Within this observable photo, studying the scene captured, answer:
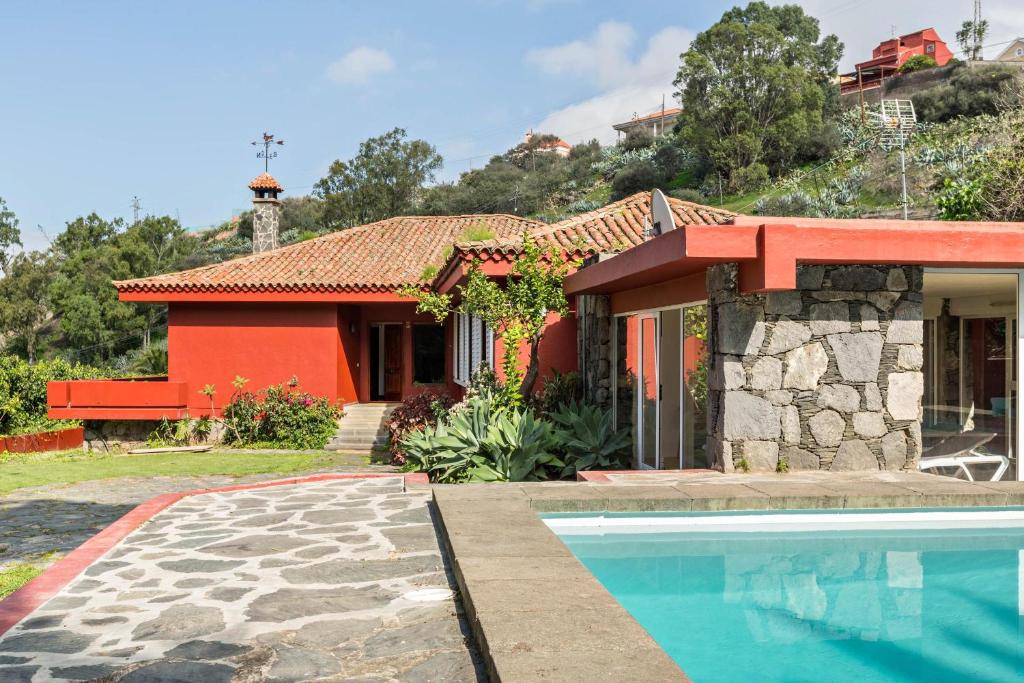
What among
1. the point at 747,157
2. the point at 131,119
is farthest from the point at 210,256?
the point at 747,157

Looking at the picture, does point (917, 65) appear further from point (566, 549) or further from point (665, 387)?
point (566, 549)

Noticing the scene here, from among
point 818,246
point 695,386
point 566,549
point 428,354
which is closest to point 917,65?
point 428,354

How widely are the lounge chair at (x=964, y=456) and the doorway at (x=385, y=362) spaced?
51.0 feet

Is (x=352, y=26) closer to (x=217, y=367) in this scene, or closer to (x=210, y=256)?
(x=217, y=367)

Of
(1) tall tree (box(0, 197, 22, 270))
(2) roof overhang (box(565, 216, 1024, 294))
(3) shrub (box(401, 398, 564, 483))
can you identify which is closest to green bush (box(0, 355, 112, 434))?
(3) shrub (box(401, 398, 564, 483))

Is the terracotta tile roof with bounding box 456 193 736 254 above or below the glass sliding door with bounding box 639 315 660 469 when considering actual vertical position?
above

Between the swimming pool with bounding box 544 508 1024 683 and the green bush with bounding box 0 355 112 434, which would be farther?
the green bush with bounding box 0 355 112 434

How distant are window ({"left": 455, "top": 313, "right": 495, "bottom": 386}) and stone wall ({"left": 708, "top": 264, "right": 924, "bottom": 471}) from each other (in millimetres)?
5180

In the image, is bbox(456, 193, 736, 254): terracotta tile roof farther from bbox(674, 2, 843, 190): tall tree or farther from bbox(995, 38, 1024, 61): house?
bbox(995, 38, 1024, 61): house

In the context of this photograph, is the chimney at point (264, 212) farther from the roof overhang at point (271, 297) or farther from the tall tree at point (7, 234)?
the tall tree at point (7, 234)

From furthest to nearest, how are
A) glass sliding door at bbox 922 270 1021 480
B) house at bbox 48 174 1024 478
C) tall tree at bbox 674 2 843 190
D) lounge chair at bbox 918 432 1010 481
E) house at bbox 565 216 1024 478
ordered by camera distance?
tall tree at bbox 674 2 843 190, lounge chair at bbox 918 432 1010 481, glass sliding door at bbox 922 270 1021 480, house at bbox 48 174 1024 478, house at bbox 565 216 1024 478

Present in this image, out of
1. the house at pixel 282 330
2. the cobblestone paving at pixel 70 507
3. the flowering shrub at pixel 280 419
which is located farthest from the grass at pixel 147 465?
the house at pixel 282 330

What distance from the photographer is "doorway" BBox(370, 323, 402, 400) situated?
2298 cm

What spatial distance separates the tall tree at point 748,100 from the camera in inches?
1891
